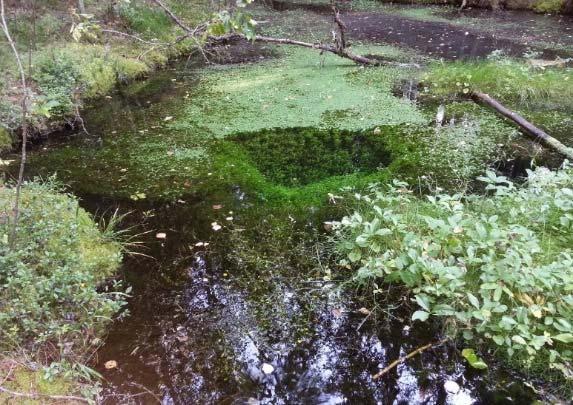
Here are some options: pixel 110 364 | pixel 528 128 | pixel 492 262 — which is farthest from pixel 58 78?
pixel 528 128

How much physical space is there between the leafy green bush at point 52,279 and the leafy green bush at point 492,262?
1.53 meters

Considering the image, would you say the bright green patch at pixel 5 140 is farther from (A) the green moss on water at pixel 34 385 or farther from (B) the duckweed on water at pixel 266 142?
(A) the green moss on water at pixel 34 385

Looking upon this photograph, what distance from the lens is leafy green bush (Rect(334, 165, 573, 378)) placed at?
2045 mm

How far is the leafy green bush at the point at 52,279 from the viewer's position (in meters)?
2.09

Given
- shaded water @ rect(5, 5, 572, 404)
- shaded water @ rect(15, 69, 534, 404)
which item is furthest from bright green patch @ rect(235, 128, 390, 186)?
shaded water @ rect(15, 69, 534, 404)

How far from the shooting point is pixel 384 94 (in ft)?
17.7

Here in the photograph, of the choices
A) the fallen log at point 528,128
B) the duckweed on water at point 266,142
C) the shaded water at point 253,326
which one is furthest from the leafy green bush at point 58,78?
the fallen log at point 528,128

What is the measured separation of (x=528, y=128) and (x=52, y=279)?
430cm

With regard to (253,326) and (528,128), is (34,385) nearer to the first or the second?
(253,326)

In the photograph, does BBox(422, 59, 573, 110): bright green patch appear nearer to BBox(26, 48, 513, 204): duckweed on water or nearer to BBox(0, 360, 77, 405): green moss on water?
BBox(26, 48, 513, 204): duckweed on water

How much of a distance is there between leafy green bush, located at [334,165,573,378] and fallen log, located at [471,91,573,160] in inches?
39.8

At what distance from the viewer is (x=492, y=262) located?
2215 millimetres

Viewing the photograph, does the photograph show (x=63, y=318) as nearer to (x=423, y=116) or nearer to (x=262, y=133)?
(x=262, y=133)

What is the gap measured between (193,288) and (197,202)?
1008mm
